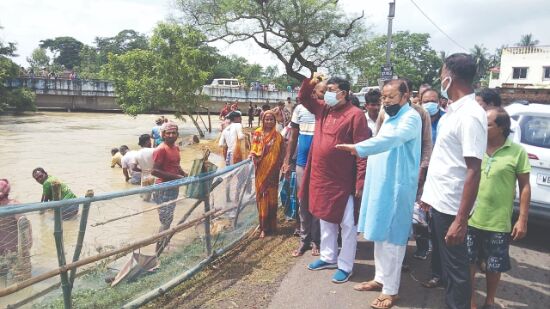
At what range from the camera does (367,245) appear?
188 inches

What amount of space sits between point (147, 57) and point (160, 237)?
17.0 m

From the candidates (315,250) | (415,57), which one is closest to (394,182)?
(315,250)

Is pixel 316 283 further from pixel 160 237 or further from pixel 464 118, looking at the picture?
pixel 464 118

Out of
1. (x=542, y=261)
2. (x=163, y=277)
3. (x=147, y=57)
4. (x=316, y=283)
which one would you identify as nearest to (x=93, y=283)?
(x=163, y=277)

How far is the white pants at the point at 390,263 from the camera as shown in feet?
10.5

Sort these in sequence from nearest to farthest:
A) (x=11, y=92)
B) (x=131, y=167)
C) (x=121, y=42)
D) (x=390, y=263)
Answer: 1. (x=390, y=263)
2. (x=131, y=167)
3. (x=11, y=92)
4. (x=121, y=42)

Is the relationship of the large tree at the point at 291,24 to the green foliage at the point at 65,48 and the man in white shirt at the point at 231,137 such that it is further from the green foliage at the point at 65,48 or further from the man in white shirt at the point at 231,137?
the green foliage at the point at 65,48

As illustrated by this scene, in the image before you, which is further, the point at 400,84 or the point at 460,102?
the point at 400,84

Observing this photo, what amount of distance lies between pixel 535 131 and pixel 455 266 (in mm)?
3127

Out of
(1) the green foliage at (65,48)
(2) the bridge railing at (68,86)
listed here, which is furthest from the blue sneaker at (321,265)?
(1) the green foliage at (65,48)

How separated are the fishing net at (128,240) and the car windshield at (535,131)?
3.30 meters

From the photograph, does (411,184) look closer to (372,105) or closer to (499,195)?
(499,195)

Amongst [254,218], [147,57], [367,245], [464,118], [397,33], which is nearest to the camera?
[464,118]

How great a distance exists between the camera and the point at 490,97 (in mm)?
3924
